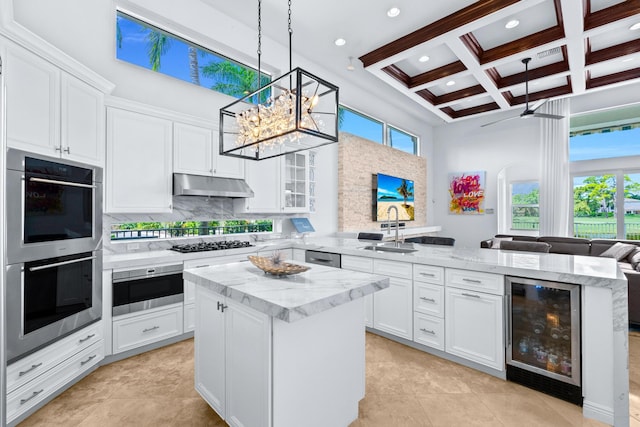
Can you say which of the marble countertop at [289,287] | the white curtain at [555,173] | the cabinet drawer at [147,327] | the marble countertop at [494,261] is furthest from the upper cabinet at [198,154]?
the white curtain at [555,173]

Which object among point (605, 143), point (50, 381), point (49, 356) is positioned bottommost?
point (50, 381)

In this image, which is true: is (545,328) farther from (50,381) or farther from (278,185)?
(50,381)

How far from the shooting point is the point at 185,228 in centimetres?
370

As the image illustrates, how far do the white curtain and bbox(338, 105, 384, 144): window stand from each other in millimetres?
3614

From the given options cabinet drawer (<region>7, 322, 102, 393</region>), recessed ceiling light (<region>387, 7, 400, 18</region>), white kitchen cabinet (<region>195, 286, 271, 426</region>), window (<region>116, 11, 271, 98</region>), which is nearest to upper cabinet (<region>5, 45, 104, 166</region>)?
window (<region>116, 11, 271, 98</region>)

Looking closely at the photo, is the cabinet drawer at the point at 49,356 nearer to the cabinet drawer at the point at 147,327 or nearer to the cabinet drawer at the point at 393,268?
the cabinet drawer at the point at 147,327

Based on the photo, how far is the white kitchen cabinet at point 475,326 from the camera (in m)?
2.37

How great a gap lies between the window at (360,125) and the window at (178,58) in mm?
1894

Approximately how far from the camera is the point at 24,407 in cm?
188

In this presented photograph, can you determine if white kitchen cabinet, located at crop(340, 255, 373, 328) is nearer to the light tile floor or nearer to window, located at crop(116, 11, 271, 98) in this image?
the light tile floor

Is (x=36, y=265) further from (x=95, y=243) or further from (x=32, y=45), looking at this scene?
(x=32, y=45)

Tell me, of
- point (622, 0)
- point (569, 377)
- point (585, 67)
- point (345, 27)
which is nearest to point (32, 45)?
point (345, 27)

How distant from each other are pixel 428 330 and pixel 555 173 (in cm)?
584

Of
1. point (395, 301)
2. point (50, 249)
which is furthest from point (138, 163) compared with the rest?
point (395, 301)
